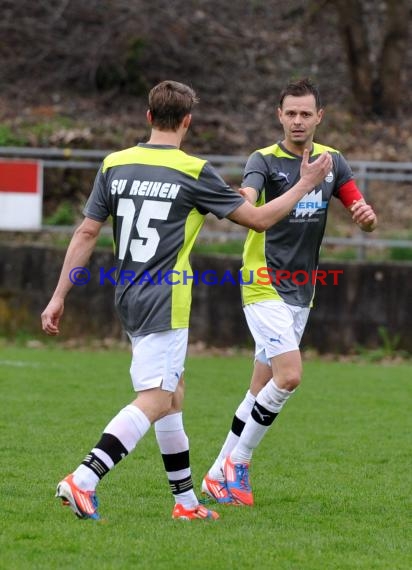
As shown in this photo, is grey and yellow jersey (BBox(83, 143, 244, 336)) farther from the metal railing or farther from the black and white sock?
the metal railing

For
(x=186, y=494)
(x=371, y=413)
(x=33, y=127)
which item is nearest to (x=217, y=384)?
(x=371, y=413)

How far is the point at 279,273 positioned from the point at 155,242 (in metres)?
1.38

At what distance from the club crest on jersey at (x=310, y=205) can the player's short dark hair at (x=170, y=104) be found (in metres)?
1.31

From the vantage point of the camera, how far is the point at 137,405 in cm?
509

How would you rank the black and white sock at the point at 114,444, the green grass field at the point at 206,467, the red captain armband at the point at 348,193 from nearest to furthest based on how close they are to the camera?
1. the green grass field at the point at 206,467
2. the black and white sock at the point at 114,444
3. the red captain armband at the point at 348,193

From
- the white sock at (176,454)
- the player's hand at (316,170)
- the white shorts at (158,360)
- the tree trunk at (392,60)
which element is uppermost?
the tree trunk at (392,60)

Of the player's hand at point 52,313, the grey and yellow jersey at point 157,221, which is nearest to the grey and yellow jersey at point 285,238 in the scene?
the grey and yellow jersey at point 157,221

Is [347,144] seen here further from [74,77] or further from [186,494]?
[186,494]

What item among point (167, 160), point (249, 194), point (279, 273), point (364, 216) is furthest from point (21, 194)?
point (167, 160)

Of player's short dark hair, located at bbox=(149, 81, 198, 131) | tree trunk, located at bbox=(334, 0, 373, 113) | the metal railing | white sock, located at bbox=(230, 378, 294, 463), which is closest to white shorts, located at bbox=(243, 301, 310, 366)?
white sock, located at bbox=(230, 378, 294, 463)

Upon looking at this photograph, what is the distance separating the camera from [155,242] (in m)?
5.11

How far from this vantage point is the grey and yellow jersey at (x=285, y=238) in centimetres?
626

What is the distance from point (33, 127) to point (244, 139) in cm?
359

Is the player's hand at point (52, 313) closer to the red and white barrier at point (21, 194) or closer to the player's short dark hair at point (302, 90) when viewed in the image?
the player's short dark hair at point (302, 90)
